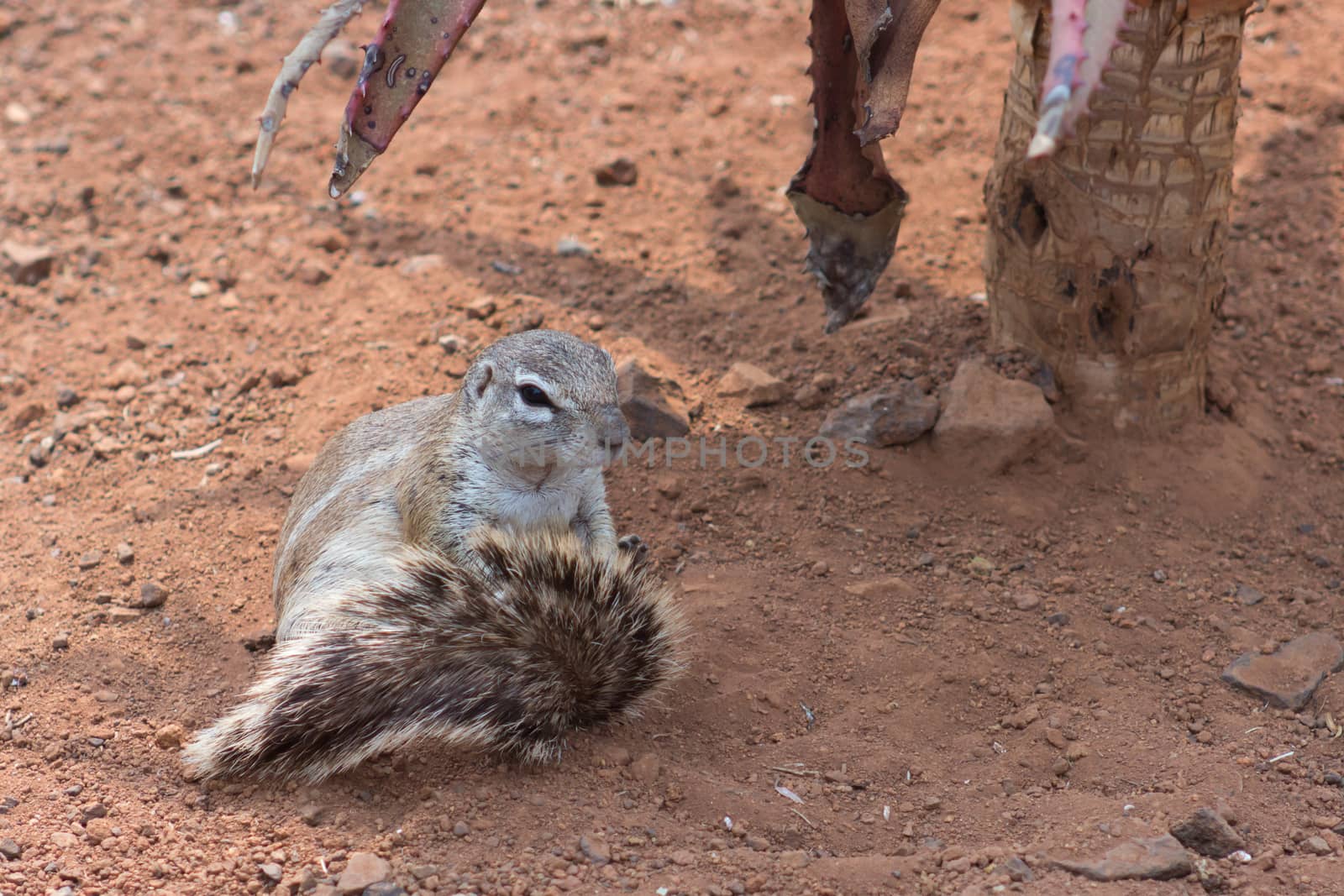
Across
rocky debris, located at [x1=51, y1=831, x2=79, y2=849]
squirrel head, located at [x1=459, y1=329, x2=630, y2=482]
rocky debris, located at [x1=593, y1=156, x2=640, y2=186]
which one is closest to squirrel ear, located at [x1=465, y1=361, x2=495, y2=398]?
squirrel head, located at [x1=459, y1=329, x2=630, y2=482]

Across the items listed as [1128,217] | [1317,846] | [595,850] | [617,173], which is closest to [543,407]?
[595,850]

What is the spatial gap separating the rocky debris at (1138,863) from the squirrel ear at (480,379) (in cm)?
221

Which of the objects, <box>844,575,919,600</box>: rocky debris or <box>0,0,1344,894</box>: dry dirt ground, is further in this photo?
<box>844,575,919,600</box>: rocky debris

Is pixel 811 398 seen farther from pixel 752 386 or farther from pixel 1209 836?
pixel 1209 836

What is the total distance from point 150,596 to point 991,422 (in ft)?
10.3

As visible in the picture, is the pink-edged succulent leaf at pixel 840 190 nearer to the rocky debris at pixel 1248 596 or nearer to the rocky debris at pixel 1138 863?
the rocky debris at pixel 1248 596

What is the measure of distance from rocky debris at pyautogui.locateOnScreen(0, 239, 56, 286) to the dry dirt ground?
9 centimetres

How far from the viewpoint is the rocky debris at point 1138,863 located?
9.63 ft

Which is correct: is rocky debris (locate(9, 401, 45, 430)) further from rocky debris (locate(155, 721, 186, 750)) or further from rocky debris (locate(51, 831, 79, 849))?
rocky debris (locate(51, 831, 79, 849))

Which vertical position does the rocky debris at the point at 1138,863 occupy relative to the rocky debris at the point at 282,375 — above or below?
above

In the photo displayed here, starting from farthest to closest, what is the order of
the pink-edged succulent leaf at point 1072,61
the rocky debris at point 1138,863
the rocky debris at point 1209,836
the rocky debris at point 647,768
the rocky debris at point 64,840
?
the rocky debris at point 647,768 < the rocky debris at point 64,840 < the rocky debris at point 1209,836 < the rocky debris at point 1138,863 < the pink-edged succulent leaf at point 1072,61

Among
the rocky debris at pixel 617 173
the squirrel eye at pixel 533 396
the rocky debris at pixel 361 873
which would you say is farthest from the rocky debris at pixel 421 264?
the rocky debris at pixel 361 873

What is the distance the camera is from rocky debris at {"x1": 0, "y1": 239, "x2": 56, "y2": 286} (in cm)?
631

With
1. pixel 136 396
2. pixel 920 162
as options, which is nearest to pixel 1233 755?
pixel 920 162
